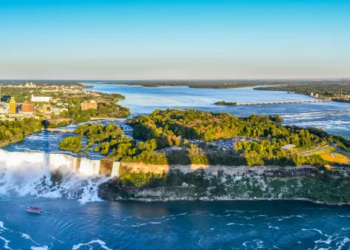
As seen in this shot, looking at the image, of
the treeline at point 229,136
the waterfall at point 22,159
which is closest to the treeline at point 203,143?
the treeline at point 229,136

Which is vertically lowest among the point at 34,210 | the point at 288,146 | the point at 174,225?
the point at 174,225

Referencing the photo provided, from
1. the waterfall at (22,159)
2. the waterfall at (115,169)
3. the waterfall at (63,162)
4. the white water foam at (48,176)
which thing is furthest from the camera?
the waterfall at (22,159)

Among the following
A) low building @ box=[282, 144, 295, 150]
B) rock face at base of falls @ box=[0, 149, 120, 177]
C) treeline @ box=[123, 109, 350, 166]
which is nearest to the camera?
rock face at base of falls @ box=[0, 149, 120, 177]

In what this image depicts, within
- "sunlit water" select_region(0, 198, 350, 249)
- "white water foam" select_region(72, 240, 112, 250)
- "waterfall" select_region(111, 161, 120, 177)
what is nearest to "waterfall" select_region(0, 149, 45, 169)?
"sunlit water" select_region(0, 198, 350, 249)

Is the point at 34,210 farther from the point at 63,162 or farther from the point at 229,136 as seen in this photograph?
the point at 229,136

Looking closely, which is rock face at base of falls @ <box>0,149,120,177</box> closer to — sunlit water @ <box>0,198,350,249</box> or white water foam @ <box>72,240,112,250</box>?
sunlit water @ <box>0,198,350,249</box>

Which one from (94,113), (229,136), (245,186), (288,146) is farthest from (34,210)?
(94,113)

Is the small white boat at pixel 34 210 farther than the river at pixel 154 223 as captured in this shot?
Yes

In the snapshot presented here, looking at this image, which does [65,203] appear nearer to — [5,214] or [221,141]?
[5,214]

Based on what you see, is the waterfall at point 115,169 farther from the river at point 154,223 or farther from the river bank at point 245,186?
the river at point 154,223
